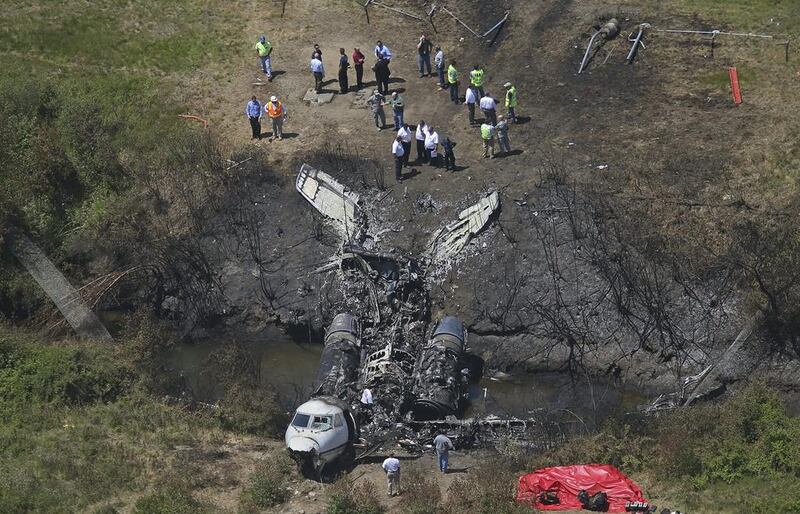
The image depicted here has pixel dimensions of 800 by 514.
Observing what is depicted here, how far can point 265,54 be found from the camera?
45781mm

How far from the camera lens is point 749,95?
1633 inches

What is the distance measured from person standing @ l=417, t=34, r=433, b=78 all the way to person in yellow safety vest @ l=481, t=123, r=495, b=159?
18.8 ft

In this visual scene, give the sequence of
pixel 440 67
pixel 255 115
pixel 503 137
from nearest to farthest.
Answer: pixel 503 137 → pixel 255 115 → pixel 440 67

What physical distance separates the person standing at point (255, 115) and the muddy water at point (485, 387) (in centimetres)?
921

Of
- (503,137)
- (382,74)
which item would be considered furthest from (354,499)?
(382,74)

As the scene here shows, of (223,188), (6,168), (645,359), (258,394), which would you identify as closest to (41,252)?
(6,168)

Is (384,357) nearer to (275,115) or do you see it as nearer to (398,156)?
(398,156)

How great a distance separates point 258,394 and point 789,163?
62.5 ft

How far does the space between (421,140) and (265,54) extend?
9423mm

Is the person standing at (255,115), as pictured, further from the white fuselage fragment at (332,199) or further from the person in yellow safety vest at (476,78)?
the person in yellow safety vest at (476,78)

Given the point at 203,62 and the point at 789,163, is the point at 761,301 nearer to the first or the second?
the point at 789,163

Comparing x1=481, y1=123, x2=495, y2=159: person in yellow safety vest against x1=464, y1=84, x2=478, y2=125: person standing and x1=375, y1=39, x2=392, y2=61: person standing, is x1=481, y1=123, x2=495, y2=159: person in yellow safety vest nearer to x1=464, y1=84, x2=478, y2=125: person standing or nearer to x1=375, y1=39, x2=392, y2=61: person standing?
x1=464, y1=84, x2=478, y2=125: person standing

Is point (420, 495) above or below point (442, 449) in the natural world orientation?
below

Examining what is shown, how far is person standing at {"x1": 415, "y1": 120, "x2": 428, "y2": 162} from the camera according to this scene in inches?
1564
